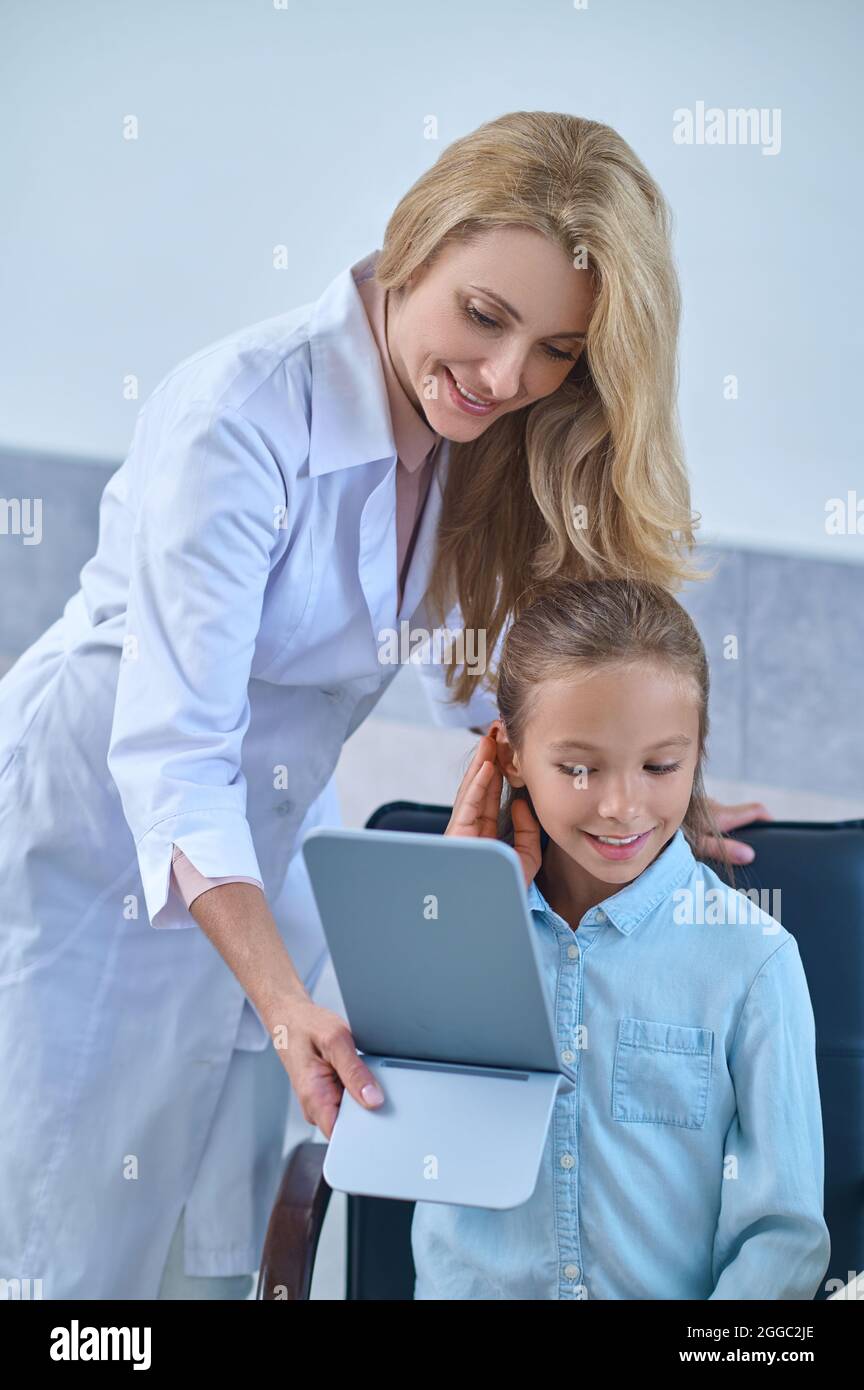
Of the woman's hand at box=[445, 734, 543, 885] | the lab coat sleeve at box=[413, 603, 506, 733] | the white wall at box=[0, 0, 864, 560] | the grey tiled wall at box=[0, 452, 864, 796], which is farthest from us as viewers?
the grey tiled wall at box=[0, 452, 864, 796]

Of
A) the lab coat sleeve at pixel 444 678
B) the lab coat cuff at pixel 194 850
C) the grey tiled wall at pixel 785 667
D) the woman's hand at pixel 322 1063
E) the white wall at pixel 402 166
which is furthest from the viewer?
the grey tiled wall at pixel 785 667

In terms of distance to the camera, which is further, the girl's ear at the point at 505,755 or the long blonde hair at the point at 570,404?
the girl's ear at the point at 505,755

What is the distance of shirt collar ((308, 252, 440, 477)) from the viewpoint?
4.34ft

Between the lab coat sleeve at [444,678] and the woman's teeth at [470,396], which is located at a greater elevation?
the woman's teeth at [470,396]

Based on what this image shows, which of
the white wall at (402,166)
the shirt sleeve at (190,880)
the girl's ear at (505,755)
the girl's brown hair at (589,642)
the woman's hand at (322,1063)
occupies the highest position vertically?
the white wall at (402,166)

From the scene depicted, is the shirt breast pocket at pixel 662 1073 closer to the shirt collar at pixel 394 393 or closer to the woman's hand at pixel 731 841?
the woman's hand at pixel 731 841

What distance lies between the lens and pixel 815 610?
99.2 inches

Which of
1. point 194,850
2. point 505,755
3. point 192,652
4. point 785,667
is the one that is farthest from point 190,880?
point 785,667

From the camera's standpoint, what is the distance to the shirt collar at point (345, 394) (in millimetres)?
1324

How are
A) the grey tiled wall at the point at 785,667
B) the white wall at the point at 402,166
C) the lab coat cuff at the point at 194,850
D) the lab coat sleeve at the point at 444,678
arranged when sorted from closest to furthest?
the lab coat cuff at the point at 194,850 → the lab coat sleeve at the point at 444,678 → the white wall at the point at 402,166 → the grey tiled wall at the point at 785,667

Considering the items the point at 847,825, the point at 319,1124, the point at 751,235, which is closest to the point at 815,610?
the point at 751,235

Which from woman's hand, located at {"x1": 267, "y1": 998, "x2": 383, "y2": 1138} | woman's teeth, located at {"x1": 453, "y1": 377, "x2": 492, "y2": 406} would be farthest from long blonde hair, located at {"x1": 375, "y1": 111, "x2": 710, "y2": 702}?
woman's hand, located at {"x1": 267, "y1": 998, "x2": 383, "y2": 1138}

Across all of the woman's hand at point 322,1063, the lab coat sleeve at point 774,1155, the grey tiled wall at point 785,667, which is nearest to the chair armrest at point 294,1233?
the woman's hand at point 322,1063

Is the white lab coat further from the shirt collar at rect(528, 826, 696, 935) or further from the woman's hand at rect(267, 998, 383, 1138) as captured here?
Result: the shirt collar at rect(528, 826, 696, 935)
